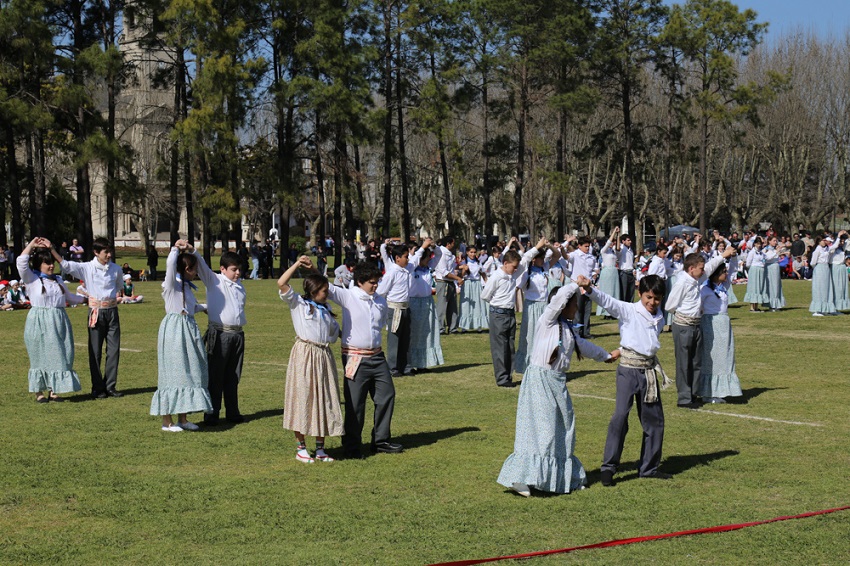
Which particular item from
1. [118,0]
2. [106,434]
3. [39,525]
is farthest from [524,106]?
[39,525]

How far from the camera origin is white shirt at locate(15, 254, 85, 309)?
1302 centimetres

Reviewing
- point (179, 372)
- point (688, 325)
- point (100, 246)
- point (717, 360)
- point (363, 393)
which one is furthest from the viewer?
point (100, 246)

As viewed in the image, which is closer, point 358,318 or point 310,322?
point 310,322

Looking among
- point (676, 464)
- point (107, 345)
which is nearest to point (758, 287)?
point (107, 345)

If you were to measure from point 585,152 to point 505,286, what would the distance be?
38412 mm

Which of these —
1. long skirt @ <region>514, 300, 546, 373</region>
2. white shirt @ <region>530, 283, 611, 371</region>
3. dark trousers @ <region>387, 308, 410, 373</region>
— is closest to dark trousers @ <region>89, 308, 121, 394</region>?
dark trousers @ <region>387, 308, 410, 373</region>

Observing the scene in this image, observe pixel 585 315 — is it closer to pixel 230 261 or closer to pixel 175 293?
pixel 230 261

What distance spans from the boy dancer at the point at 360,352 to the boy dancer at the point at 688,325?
4154 millimetres

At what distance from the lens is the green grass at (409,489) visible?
23.4 feet

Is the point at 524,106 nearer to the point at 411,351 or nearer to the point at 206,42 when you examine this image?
the point at 206,42

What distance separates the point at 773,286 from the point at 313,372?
1977cm

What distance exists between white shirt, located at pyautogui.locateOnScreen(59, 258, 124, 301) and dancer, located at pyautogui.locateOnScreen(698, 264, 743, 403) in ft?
23.8

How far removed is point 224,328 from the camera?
37.4ft

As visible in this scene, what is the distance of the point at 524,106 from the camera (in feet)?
163
